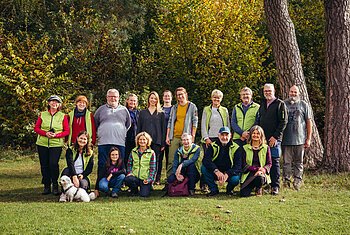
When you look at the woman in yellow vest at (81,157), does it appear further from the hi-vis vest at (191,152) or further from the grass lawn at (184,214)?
the hi-vis vest at (191,152)

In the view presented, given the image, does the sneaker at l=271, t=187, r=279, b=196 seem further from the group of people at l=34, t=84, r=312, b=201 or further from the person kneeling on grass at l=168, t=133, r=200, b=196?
the person kneeling on grass at l=168, t=133, r=200, b=196

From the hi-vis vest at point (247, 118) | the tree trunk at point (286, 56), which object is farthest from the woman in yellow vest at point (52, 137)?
the tree trunk at point (286, 56)

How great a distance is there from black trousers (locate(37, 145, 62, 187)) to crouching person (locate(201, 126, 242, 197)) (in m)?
2.62

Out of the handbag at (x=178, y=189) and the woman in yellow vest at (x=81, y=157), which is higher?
the woman in yellow vest at (x=81, y=157)

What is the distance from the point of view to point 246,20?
58.7 ft

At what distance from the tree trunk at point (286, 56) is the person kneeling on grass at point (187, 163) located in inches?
134

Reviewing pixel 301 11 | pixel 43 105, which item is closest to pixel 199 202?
pixel 43 105

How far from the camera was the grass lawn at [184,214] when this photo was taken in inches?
241

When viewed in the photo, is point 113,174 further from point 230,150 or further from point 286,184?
point 286,184

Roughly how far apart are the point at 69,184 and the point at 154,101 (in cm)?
225

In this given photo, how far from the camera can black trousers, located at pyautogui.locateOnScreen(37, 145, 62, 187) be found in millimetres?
8656

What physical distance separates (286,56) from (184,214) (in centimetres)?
554

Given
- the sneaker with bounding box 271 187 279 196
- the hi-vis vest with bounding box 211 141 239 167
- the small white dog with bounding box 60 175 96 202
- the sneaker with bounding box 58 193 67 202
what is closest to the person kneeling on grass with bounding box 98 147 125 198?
the small white dog with bounding box 60 175 96 202

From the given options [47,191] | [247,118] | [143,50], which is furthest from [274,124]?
[143,50]
